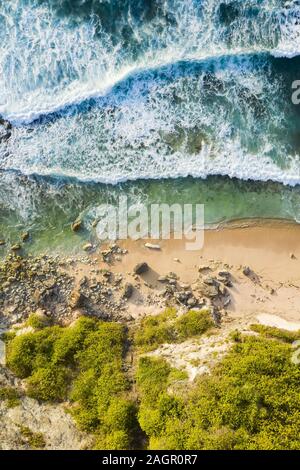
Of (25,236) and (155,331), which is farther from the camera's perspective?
(25,236)

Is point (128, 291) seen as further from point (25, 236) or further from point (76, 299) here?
point (25, 236)

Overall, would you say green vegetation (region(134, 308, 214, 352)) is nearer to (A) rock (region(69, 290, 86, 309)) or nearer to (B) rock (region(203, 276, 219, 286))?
(B) rock (region(203, 276, 219, 286))

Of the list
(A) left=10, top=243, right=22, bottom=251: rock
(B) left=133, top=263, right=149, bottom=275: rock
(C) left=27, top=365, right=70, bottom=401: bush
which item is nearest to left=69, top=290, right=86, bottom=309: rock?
(B) left=133, top=263, right=149, bottom=275: rock

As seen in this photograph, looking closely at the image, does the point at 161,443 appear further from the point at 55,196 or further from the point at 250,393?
the point at 55,196

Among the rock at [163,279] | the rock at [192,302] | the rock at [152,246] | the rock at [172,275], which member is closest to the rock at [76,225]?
the rock at [152,246]

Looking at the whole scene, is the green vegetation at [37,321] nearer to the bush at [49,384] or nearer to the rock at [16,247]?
the bush at [49,384]

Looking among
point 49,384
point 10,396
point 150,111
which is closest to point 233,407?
point 49,384
